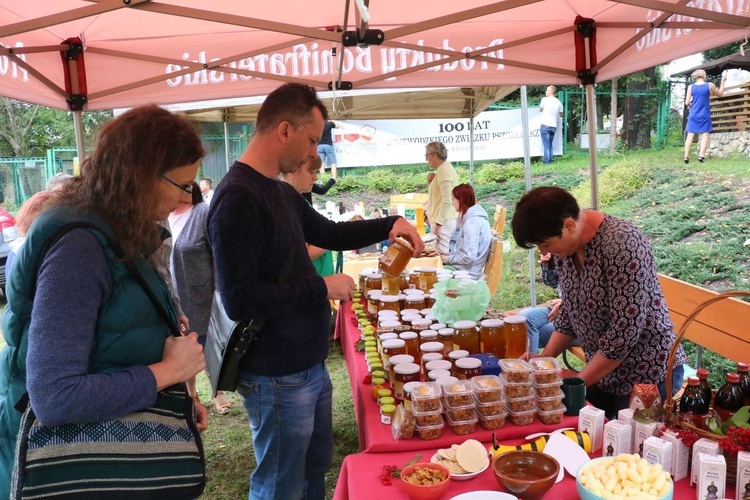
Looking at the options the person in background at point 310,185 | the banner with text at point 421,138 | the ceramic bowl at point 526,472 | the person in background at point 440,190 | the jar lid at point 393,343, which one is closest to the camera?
the ceramic bowl at point 526,472

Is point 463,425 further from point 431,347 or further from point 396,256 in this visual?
point 396,256

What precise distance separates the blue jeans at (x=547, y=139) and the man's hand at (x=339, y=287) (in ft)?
37.3

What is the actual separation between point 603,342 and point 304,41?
2.25m

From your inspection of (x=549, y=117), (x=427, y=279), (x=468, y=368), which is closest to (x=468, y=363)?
(x=468, y=368)

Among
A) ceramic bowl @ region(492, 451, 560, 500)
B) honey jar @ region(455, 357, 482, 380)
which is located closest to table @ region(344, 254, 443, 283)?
honey jar @ region(455, 357, 482, 380)

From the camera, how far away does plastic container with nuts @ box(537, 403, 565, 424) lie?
1.76m

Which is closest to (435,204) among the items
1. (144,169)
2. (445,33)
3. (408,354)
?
(445,33)

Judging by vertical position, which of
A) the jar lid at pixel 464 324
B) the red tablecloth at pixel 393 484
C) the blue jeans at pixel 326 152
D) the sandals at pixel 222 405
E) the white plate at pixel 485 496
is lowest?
the sandals at pixel 222 405

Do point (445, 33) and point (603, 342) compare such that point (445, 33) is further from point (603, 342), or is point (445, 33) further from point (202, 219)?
point (603, 342)

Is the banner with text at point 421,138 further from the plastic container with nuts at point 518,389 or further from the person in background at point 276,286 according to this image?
the plastic container with nuts at point 518,389

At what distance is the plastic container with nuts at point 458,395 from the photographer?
1.72m

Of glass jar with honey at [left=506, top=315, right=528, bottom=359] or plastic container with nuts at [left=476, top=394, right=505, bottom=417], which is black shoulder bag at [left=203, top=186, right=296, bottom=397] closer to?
plastic container with nuts at [left=476, top=394, right=505, bottom=417]

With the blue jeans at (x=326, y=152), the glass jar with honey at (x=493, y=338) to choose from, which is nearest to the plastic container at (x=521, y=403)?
the glass jar with honey at (x=493, y=338)

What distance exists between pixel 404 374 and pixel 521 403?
15.4 inches
